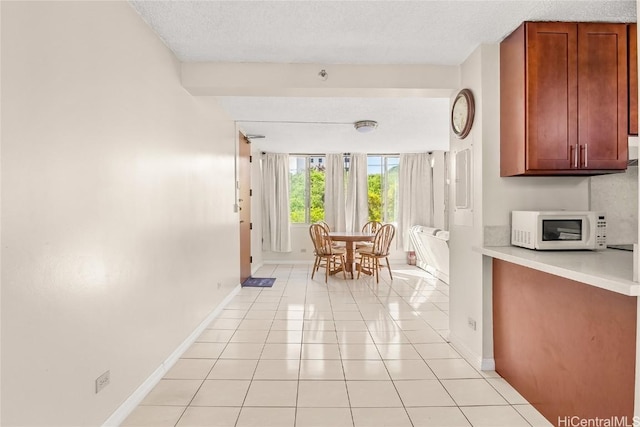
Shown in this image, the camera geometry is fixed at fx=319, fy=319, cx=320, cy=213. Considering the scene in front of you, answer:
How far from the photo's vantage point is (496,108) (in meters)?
2.29

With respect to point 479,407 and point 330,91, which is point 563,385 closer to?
point 479,407

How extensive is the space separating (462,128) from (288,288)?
3236 mm

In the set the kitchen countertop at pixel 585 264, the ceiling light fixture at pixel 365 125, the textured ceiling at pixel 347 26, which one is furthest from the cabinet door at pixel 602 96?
the ceiling light fixture at pixel 365 125

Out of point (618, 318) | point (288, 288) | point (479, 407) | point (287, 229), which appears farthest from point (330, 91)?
point (287, 229)

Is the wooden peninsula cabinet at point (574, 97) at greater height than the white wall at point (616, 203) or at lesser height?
greater

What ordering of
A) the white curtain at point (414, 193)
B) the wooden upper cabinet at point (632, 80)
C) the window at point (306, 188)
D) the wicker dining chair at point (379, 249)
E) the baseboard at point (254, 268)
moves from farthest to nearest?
1. the window at point (306, 188)
2. the white curtain at point (414, 193)
3. the baseboard at point (254, 268)
4. the wicker dining chair at point (379, 249)
5. the wooden upper cabinet at point (632, 80)

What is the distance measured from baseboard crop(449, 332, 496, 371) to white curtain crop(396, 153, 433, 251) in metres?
4.07

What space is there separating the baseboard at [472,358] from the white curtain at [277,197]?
4496mm

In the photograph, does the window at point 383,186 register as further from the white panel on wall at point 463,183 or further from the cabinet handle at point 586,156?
the cabinet handle at point 586,156

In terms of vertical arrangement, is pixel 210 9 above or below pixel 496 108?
above

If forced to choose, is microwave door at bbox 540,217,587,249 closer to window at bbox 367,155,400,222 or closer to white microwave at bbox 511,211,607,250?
white microwave at bbox 511,211,607,250

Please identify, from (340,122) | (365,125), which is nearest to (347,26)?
(365,125)

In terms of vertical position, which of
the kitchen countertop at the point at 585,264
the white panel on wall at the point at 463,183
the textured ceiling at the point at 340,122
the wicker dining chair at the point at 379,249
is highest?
the textured ceiling at the point at 340,122

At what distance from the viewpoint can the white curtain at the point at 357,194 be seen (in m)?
6.71
